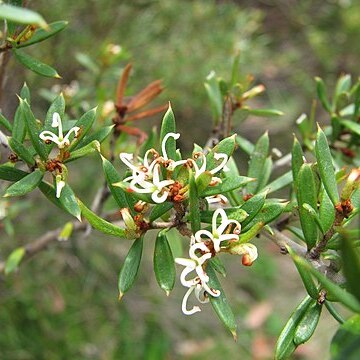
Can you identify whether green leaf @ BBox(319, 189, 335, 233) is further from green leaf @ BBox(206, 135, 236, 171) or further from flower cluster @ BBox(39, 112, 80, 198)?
flower cluster @ BBox(39, 112, 80, 198)

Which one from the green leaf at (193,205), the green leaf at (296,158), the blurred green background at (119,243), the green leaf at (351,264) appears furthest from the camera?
the blurred green background at (119,243)

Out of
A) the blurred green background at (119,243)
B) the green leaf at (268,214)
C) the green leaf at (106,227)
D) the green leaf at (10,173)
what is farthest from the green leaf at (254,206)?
the blurred green background at (119,243)

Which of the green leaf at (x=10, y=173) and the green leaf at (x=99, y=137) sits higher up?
the green leaf at (x=99, y=137)

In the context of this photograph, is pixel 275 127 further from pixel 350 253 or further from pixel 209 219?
pixel 350 253

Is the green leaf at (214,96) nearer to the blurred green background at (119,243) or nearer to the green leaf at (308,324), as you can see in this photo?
the blurred green background at (119,243)

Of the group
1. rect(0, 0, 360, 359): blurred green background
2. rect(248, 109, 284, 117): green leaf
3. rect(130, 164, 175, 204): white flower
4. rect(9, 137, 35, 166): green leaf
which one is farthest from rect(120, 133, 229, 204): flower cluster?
rect(0, 0, 360, 359): blurred green background

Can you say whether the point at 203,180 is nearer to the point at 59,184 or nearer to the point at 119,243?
the point at 59,184
